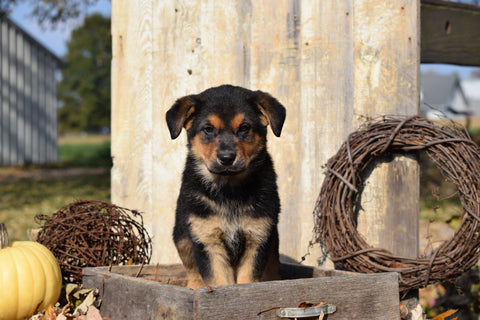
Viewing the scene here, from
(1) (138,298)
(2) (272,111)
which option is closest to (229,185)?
(2) (272,111)

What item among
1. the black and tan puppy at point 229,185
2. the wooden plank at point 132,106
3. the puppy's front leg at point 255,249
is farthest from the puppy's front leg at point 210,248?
the wooden plank at point 132,106

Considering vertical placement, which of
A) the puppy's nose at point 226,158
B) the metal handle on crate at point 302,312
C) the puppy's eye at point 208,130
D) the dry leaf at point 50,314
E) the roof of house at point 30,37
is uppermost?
the roof of house at point 30,37

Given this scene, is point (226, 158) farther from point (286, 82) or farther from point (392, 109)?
point (392, 109)

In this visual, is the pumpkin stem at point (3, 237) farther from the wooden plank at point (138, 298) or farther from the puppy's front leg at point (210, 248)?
the puppy's front leg at point (210, 248)

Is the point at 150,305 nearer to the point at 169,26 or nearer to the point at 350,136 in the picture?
the point at 350,136

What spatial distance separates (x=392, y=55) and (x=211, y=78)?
5.66 ft

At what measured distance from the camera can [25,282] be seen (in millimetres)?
3924

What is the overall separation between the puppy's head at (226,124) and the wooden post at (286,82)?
1182 mm

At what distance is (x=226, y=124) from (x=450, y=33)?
123 inches

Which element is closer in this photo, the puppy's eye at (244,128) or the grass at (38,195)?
the puppy's eye at (244,128)

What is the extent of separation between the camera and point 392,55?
5.01m

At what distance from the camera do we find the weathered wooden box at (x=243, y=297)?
312cm

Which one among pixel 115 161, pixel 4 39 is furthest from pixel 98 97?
pixel 115 161

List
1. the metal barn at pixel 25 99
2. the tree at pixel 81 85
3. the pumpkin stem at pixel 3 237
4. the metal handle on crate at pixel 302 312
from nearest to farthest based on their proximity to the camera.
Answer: the metal handle on crate at pixel 302 312 → the pumpkin stem at pixel 3 237 → the metal barn at pixel 25 99 → the tree at pixel 81 85
